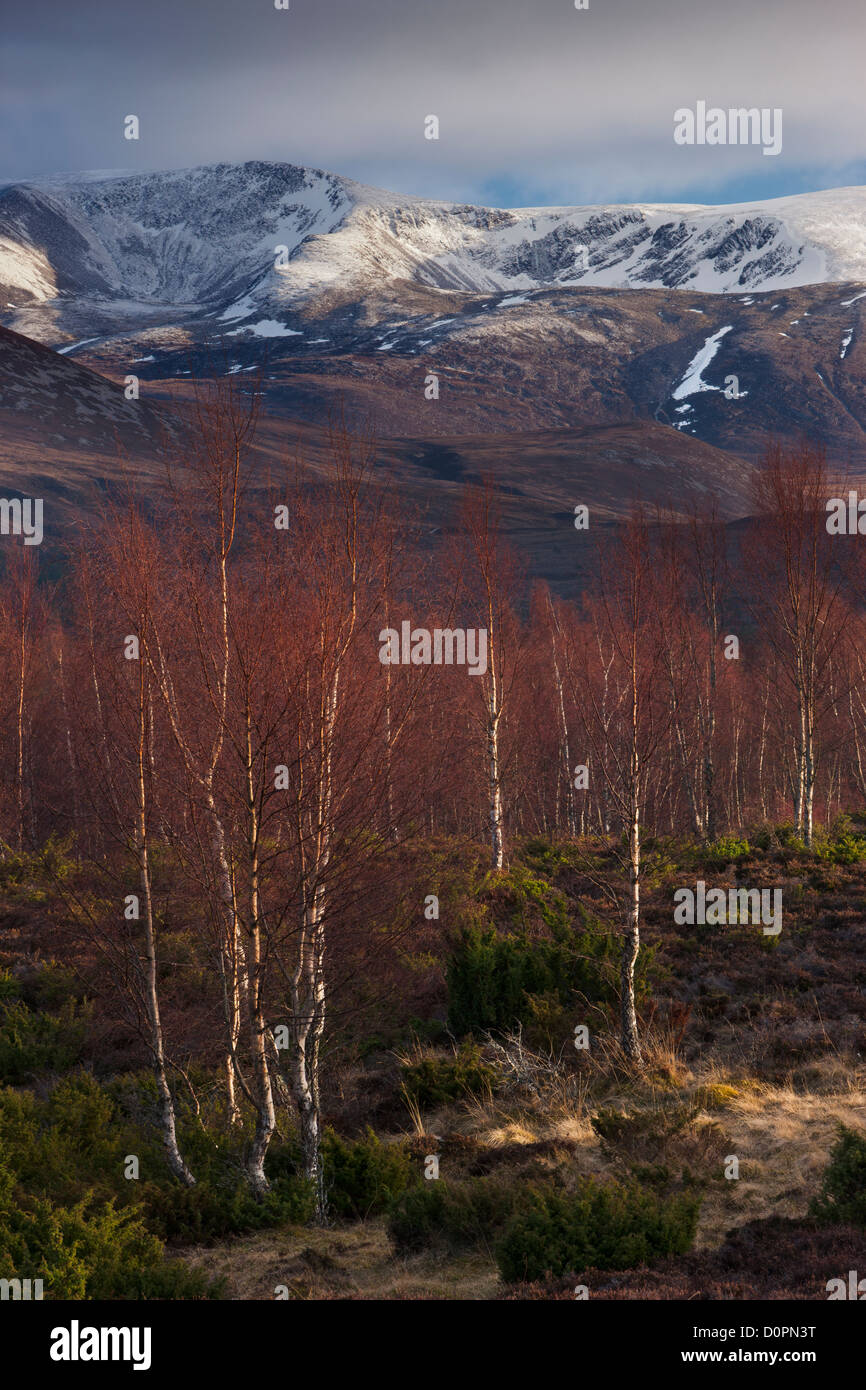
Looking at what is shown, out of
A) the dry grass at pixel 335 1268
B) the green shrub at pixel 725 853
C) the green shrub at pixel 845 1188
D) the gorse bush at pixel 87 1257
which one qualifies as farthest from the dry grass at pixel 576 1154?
the green shrub at pixel 725 853

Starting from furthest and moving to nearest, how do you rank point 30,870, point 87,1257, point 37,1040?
point 30,870 → point 37,1040 → point 87,1257

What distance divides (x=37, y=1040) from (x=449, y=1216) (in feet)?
25.8

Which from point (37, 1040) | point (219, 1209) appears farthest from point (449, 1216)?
point (37, 1040)

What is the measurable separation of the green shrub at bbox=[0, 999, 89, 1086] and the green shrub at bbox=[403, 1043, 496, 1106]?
15.9ft

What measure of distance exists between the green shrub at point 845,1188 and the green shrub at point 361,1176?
11.6 ft

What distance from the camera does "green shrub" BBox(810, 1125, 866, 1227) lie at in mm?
6707

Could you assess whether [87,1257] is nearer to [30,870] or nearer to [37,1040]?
[37,1040]

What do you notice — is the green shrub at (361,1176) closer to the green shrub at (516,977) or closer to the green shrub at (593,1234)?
the green shrub at (593,1234)

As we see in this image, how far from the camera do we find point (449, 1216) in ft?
24.9

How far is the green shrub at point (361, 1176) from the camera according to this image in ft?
28.2

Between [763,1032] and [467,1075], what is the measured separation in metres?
3.96

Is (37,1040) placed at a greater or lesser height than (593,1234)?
lesser

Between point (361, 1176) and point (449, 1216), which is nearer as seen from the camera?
point (449, 1216)
